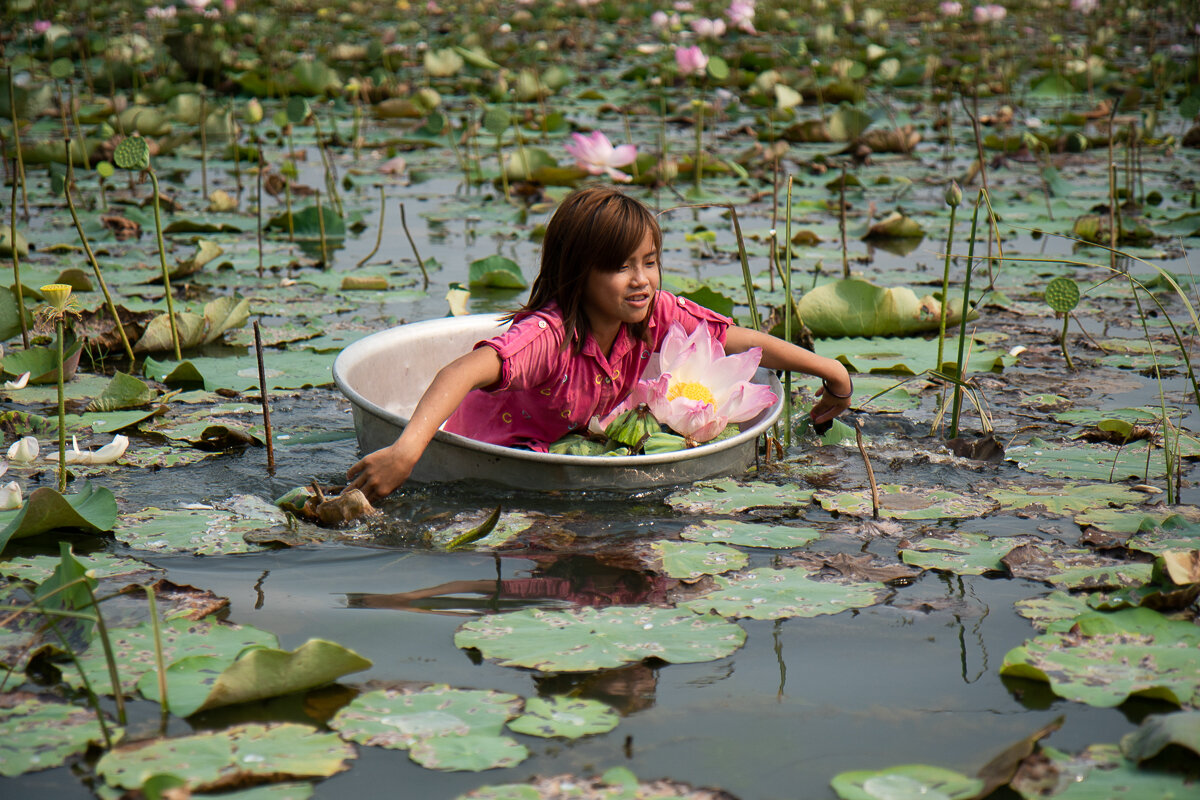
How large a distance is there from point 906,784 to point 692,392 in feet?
4.31

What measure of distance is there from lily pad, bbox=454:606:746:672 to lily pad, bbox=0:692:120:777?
0.53 m

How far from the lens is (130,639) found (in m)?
1.71

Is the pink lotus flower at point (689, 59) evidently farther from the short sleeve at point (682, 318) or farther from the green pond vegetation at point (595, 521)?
the short sleeve at point (682, 318)

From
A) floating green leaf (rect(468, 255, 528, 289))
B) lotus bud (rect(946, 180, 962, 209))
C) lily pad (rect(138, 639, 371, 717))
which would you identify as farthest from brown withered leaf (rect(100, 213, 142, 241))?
lily pad (rect(138, 639, 371, 717))

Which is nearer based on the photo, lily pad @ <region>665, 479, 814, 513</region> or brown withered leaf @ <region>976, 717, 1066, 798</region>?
brown withered leaf @ <region>976, 717, 1066, 798</region>

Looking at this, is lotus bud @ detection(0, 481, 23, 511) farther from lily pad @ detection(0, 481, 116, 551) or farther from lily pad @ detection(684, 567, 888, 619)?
lily pad @ detection(684, 567, 888, 619)

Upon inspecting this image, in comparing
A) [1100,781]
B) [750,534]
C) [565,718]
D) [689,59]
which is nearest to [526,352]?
[750,534]

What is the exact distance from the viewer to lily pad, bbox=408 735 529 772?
1.42 m

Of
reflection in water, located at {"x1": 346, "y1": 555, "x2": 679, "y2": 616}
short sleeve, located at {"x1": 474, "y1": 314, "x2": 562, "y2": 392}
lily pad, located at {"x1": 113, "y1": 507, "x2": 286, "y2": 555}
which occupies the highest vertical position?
short sleeve, located at {"x1": 474, "y1": 314, "x2": 562, "y2": 392}

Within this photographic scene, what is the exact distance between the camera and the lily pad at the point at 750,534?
7.11 ft

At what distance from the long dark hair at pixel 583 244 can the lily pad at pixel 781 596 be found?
80cm

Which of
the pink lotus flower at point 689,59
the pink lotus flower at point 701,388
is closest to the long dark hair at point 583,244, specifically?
the pink lotus flower at point 701,388

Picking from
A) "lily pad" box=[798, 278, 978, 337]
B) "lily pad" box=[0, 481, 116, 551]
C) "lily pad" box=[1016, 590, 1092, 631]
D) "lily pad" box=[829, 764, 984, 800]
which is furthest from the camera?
"lily pad" box=[798, 278, 978, 337]

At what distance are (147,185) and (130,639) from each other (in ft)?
16.8
